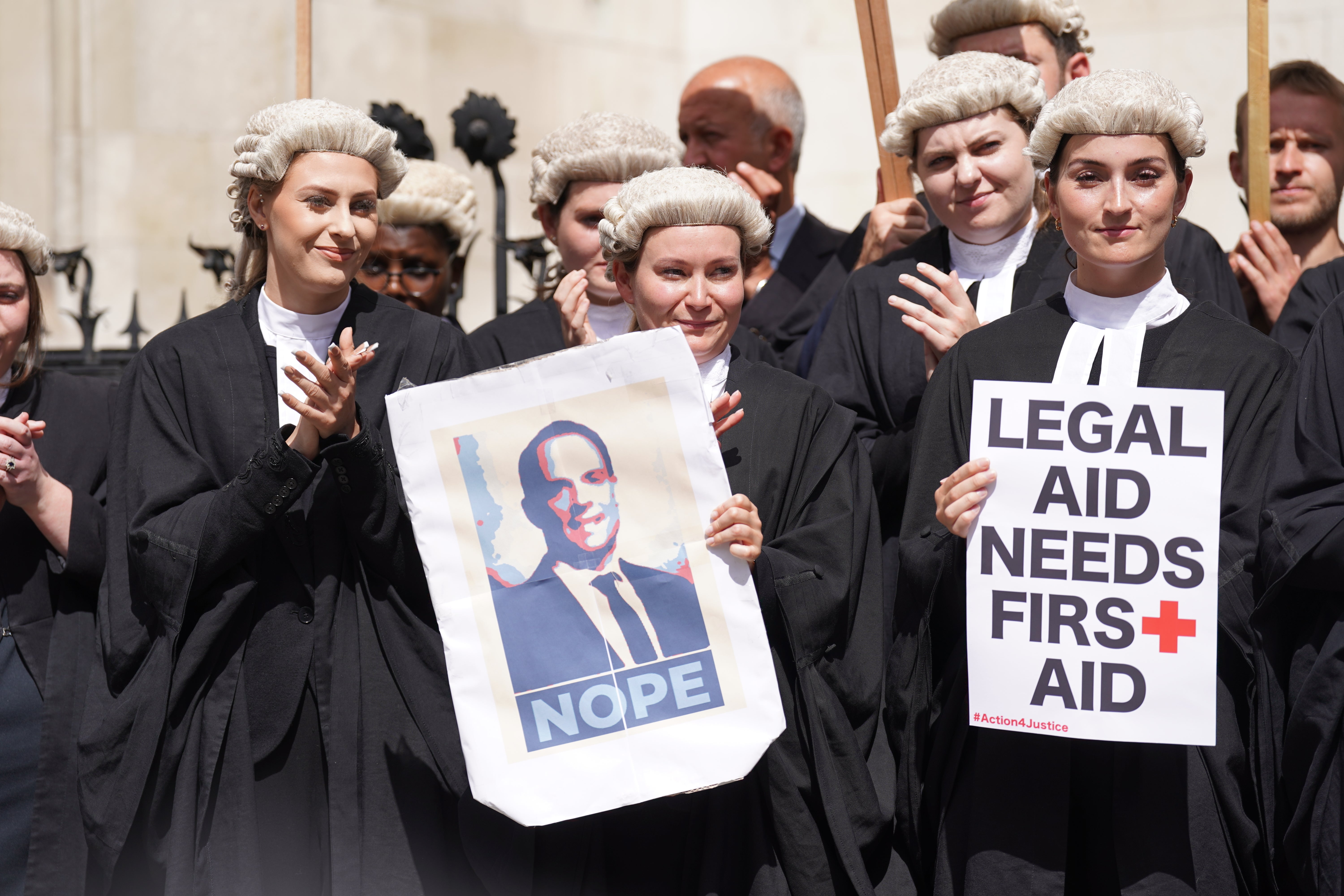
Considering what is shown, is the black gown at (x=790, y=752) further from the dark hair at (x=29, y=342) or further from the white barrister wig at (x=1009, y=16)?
the white barrister wig at (x=1009, y=16)

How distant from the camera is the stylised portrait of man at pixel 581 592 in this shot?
306 centimetres

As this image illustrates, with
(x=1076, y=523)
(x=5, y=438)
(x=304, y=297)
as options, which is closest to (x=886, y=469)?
(x=1076, y=523)

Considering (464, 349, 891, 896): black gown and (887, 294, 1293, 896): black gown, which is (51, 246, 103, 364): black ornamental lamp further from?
(887, 294, 1293, 896): black gown

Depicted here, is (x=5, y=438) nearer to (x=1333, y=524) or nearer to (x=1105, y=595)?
(x=1105, y=595)

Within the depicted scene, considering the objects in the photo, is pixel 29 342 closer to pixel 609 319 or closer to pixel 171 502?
pixel 171 502

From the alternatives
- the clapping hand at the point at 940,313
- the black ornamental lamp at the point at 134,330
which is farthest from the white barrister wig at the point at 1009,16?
the black ornamental lamp at the point at 134,330

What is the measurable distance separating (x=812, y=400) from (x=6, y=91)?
566cm

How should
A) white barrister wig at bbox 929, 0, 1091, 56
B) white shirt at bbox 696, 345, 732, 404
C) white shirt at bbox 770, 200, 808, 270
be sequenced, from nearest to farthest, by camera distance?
white shirt at bbox 696, 345, 732, 404
white barrister wig at bbox 929, 0, 1091, 56
white shirt at bbox 770, 200, 808, 270

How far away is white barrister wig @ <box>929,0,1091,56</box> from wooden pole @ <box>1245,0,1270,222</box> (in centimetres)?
67

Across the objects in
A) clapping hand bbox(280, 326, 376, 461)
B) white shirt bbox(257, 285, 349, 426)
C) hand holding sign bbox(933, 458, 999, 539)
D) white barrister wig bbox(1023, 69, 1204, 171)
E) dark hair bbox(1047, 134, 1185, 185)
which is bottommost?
hand holding sign bbox(933, 458, 999, 539)

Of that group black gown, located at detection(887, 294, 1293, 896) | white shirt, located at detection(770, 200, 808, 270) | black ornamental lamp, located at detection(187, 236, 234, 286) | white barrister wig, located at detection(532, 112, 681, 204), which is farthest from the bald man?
black gown, located at detection(887, 294, 1293, 896)

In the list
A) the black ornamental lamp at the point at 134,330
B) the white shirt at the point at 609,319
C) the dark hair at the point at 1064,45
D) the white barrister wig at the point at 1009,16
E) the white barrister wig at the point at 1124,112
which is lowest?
the white shirt at the point at 609,319

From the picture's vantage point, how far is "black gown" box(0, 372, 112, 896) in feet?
12.0

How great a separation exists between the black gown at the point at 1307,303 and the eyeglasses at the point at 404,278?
2.69 meters
